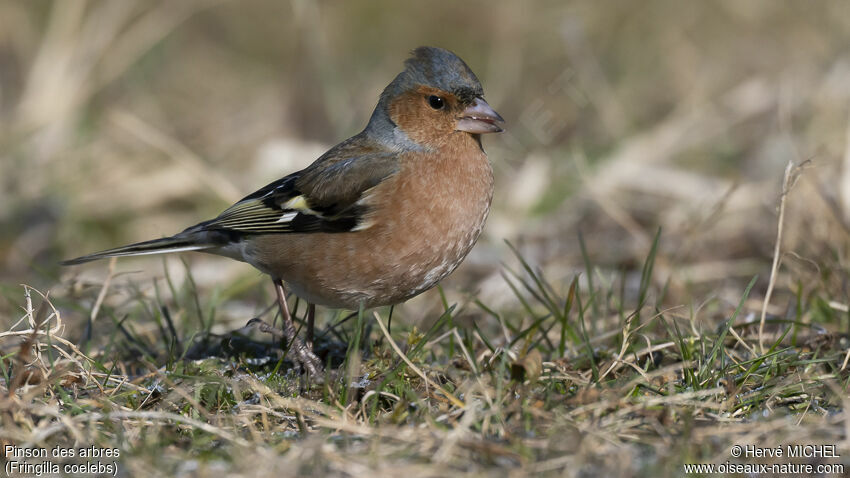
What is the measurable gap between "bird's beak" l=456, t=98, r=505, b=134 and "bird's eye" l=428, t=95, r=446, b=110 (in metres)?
0.12

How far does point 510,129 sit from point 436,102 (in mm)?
4449

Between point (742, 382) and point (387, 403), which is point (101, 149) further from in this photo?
point (742, 382)

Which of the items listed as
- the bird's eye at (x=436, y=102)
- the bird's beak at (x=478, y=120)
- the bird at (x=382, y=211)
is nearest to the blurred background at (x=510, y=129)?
the bird at (x=382, y=211)

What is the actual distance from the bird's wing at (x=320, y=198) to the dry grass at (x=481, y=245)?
0.48 metres

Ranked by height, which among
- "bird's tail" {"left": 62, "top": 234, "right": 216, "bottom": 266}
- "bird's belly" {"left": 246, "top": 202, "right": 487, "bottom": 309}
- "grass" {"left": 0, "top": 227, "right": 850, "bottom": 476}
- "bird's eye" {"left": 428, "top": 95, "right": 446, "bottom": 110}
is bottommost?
"grass" {"left": 0, "top": 227, "right": 850, "bottom": 476}

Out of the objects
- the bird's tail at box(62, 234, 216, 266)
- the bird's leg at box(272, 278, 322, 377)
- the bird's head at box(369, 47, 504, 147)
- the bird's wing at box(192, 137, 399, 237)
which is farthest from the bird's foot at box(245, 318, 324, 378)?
the bird's head at box(369, 47, 504, 147)

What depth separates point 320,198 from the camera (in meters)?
4.69

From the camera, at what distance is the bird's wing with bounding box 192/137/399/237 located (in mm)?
4598

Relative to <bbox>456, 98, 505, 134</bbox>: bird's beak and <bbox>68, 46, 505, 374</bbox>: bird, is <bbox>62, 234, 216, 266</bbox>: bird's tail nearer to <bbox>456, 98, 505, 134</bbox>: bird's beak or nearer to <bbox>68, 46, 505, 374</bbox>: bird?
<bbox>68, 46, 505, 374</bbox>: bird

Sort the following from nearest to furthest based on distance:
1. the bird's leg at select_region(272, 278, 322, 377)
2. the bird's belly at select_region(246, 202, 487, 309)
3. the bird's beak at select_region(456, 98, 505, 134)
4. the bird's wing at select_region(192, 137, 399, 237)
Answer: the bird's leg at select_region(272, 278, 322, 377), the bird's belly at select_region(246, 202, 487, 309), the bird's wing at select_region(192, 137, 399, 237), the bird's beak at select_region(456, 98, 505, 134)

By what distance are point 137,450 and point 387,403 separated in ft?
3.60

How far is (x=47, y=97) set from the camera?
8.18 m

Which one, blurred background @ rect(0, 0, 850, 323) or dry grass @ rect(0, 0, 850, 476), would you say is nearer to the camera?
dry grass @ rect(0, 0, 850, 476)

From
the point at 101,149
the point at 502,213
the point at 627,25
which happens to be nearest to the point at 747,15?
the point at 627,25
